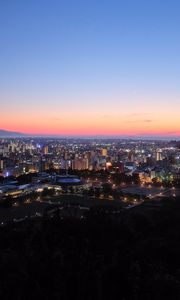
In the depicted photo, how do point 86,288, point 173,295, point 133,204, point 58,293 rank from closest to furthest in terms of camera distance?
point 58,293 < point 86,288 < point 173,295 < point 133,204

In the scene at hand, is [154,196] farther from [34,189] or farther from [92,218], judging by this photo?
[92,218]

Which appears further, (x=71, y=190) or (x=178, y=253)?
(x=71, y=190)

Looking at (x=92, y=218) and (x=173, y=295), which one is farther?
(x=92, y=218)

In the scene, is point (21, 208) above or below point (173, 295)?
below

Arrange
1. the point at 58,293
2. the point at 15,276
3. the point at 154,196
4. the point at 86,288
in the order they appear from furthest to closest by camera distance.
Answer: the point at 154,196
the point at 15,276
the point at 86,288
the point at 58,293

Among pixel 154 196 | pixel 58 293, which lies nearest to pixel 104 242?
pixel 58 293

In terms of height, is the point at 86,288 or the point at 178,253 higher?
the point at 86,288

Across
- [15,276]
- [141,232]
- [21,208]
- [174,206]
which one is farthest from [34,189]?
[15,276]

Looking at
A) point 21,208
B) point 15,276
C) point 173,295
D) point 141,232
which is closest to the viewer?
point 173,295

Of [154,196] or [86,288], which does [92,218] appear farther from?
[154,196]
